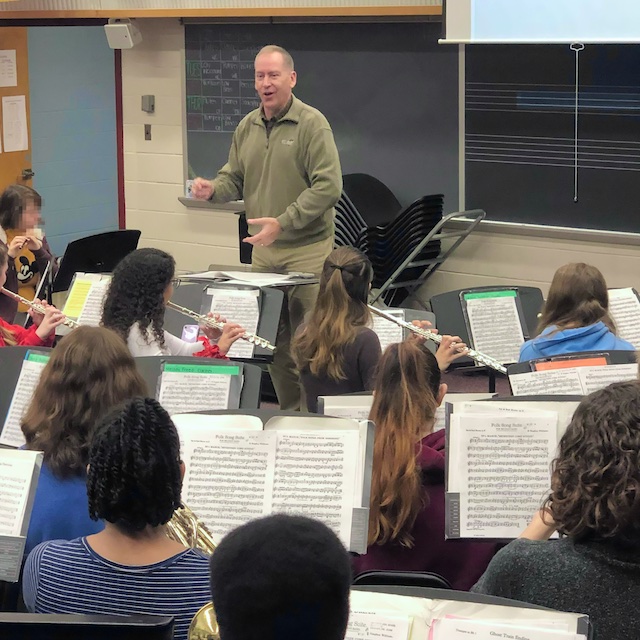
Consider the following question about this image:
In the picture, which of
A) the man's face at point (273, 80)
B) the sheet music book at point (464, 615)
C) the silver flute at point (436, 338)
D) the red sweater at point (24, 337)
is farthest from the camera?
the man's face at point (273, 80)

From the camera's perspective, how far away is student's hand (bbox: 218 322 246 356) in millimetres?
3471

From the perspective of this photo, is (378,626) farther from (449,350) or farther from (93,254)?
(93,254)

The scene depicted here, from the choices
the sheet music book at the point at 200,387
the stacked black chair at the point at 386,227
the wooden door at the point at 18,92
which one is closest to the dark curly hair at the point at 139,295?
the sheet music book at the point at 200,387

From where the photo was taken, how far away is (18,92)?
6.89 m

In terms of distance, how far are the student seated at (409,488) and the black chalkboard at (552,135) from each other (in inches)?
129

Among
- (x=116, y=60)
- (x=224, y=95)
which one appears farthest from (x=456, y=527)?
(x=116, y=60)

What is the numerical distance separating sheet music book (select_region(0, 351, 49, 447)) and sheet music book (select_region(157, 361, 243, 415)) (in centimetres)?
39

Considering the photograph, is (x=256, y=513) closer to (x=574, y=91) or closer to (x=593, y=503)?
(x=593, y=503)

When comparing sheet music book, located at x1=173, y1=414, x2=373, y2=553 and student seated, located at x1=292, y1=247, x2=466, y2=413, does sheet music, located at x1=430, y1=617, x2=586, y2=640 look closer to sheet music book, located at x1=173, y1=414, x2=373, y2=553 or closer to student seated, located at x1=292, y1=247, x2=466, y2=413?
sheet music book, located at x1=173, y1=414, x2=373, y2=553

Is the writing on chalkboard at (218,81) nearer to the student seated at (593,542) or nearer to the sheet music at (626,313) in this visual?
Answer: the sheet music at (626,313)

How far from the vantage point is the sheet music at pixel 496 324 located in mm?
3707

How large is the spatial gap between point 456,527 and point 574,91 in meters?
3.72

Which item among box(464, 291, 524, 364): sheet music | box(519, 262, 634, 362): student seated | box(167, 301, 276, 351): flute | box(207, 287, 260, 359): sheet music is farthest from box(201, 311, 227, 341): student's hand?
box(519, 262, 634, 362): student seated

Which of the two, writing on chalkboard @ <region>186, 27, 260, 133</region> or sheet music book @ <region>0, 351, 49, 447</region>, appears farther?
writing on chalkboard @ <region>186, 27, 260, 133</region>
